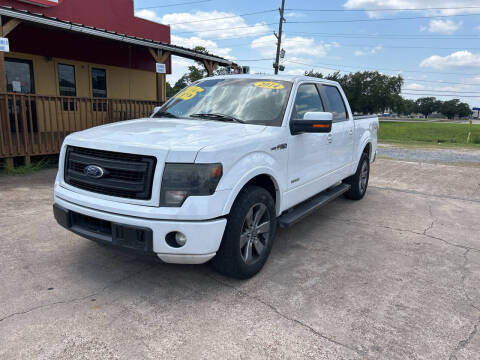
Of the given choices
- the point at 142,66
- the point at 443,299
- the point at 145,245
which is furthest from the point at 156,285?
the point at 142,66

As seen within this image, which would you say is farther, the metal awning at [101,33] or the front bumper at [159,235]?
the metal awning at [101,33]

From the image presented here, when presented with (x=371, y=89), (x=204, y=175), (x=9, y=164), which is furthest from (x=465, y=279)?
(x=371, y=89)

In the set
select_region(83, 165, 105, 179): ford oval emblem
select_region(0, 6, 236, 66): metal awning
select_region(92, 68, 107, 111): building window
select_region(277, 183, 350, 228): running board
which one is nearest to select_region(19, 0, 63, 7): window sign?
select_region(92, 68, 107, 111): building window

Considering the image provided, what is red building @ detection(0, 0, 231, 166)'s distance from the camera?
25.5 ft

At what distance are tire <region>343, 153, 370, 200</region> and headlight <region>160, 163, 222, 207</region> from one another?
3.96m

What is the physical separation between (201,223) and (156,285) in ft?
2.83

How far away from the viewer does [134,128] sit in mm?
3248

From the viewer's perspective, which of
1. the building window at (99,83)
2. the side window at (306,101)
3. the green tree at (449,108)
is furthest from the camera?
the green tree at (449,108)

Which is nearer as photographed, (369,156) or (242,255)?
(242,255)

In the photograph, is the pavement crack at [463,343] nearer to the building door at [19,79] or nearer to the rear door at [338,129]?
the rear door at [338,129]

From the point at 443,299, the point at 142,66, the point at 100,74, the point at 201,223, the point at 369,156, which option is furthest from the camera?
the point at 142,66

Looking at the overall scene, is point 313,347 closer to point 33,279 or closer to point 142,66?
point 33,279

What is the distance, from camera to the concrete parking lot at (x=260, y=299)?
2303 mm

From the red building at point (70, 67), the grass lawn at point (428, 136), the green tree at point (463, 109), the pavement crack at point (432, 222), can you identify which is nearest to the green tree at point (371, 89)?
the grass lawn at point (428, 136)
